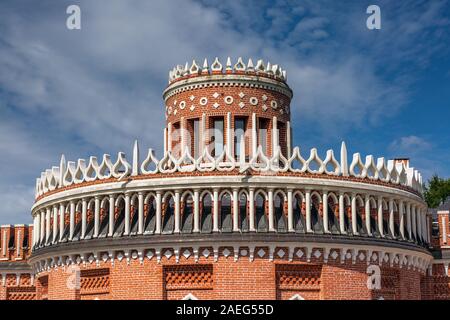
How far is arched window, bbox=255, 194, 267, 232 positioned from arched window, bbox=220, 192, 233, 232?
119cm

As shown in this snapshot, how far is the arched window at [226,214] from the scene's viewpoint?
99.1ft

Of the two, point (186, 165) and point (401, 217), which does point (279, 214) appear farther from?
point (401, 217)

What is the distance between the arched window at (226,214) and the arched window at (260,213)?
3.90 feet

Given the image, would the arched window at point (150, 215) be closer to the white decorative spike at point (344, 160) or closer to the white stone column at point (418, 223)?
the white decorative spike at point (344, 160)

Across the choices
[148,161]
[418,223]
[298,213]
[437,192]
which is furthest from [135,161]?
[437,192]

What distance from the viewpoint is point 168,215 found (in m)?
31.2

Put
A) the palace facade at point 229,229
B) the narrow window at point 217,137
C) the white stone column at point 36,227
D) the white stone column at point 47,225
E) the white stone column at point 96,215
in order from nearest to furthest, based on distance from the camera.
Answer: the palace facade at point 229,229
the white stone column at point 96,215
the white stone column at point 47,225
the white stone column at point 36,227
the narrow window at point 217,137

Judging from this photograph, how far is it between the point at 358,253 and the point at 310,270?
95.8 inches

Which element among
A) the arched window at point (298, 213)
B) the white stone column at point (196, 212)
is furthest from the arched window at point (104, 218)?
the arched window at point (298, 213)

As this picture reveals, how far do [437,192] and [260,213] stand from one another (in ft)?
136
